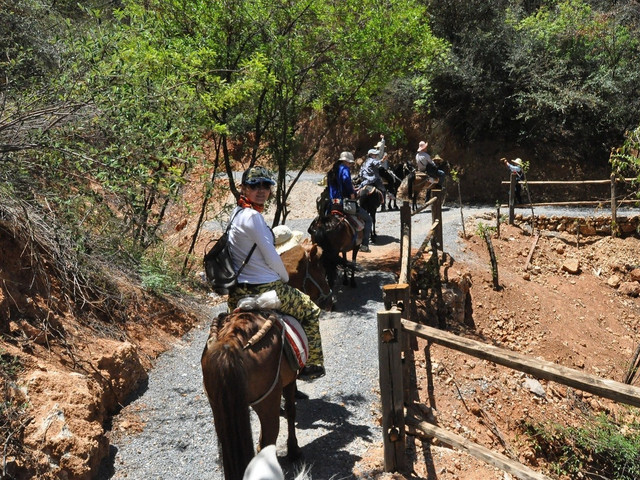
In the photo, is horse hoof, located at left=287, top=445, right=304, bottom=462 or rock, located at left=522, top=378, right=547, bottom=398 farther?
rock, located at left=522, top=378, right=547, bottom=398

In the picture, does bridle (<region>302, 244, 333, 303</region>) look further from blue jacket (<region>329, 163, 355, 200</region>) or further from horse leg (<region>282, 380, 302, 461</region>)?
blue jacket (<region>329, 163, 355, 200</region>)

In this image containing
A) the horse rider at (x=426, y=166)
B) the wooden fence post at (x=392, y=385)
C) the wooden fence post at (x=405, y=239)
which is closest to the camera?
the wooden fence post at (x=392, y=385)

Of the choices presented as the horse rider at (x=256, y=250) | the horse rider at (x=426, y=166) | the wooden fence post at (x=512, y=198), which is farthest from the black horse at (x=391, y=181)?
the horse rider at (x=256, y=250)

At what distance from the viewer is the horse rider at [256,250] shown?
14.1 ft

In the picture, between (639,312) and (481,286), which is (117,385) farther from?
(639,312)

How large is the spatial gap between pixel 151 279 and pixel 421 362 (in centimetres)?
397

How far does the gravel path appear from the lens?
4.85 meters

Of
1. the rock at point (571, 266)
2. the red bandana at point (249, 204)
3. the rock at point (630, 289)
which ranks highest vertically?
the red bandana at point (249, 204)

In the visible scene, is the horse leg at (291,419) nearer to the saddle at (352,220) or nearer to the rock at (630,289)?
the saddle at (352,220)

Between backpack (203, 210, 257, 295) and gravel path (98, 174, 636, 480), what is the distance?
173cm

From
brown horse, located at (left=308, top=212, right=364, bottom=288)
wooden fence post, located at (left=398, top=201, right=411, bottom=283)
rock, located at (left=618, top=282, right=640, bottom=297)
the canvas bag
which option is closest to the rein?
wooden fence post, located at (left=398, top=201, right=411, bottom=283)

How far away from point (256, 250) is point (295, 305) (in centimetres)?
63

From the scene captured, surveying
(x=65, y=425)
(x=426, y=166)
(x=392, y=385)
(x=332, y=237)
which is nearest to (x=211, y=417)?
(x=65, y=425)

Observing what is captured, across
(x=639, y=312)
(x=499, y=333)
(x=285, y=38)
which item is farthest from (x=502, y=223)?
(x=285, y=38)
